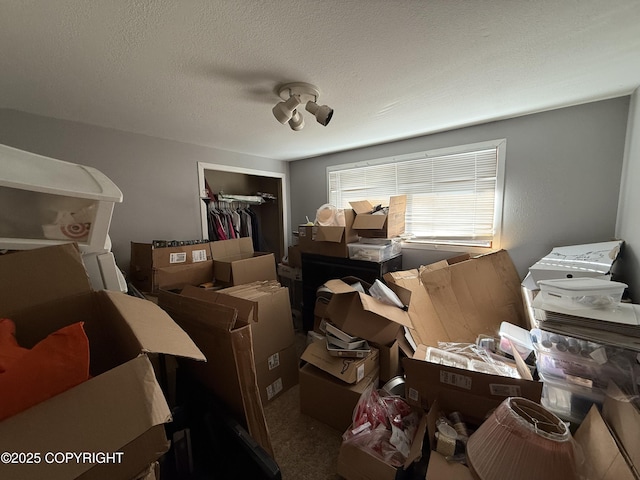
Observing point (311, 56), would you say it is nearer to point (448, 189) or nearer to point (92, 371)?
point (92, 371)

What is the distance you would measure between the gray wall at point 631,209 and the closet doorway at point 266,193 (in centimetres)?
319

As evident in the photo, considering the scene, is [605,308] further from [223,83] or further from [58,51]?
[58,51]

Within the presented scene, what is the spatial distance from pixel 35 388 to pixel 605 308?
199 centimetres

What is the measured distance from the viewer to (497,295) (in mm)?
2039

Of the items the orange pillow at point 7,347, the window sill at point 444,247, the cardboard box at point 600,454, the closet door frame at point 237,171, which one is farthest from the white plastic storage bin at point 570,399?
the closet door frame at point 237,171

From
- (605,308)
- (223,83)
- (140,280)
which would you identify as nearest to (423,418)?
(605,308)

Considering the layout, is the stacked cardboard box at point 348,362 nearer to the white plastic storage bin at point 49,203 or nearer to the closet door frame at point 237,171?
the white plastic storage bin at point 49,203

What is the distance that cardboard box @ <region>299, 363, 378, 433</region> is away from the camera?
144 centimetres

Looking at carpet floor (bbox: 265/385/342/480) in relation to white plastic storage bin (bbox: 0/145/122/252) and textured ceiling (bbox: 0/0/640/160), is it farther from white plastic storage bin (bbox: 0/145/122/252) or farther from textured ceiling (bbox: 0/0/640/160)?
textured ceiling (bbox: 0/0/640/160)

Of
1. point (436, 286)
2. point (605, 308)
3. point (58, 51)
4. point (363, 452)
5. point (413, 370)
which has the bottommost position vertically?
point (363, 452)

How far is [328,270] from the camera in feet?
8.57

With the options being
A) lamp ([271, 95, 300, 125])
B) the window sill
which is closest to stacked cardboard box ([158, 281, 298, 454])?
lamp ([271, 95, 300, 125])

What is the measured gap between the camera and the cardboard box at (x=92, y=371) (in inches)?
16.1

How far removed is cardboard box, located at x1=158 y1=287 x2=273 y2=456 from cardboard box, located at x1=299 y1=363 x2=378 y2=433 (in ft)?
1.59
